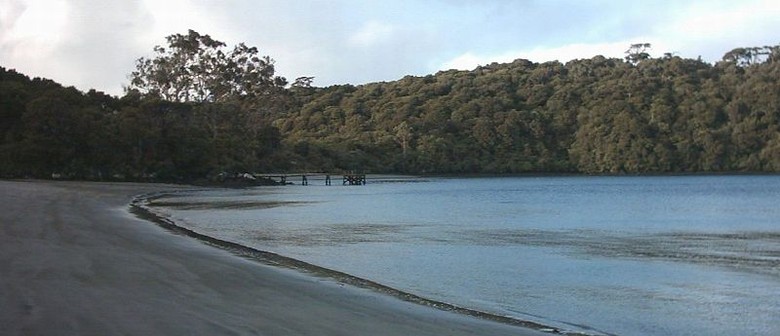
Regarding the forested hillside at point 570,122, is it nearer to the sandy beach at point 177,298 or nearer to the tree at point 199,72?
the tree at point 199,72

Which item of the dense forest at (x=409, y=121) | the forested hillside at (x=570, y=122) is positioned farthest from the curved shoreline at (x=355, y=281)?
the forested hillside at (x=570, y=122)

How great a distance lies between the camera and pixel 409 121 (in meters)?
125

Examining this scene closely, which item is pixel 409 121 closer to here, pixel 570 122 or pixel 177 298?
pixel 570 122

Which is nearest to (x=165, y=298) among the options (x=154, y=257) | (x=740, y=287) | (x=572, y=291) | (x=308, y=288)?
(x=308, y=288)

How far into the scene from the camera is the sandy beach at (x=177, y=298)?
8.13m

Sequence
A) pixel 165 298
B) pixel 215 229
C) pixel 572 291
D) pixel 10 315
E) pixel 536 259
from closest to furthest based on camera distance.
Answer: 1. pixel 10 315
2. pixel 165 298
3. pixel 572 291
4. pixel 536 259
5. pixel 215 229

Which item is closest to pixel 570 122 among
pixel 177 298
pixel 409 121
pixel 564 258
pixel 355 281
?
pixel 409 121

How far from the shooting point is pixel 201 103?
284 feet

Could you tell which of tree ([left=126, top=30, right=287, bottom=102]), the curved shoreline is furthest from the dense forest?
the curved shoreline

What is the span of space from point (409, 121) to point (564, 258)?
10673 centimetres

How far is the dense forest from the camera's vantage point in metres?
63.4

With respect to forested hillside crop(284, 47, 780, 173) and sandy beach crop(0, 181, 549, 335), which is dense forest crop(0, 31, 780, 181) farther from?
sandy beach crop(0, 181, 549, 335)

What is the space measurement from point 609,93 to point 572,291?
11384cm

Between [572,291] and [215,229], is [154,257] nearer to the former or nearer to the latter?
[572,291]
